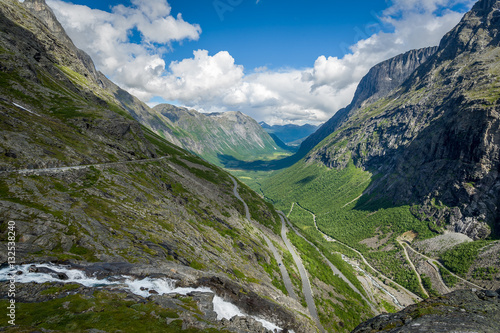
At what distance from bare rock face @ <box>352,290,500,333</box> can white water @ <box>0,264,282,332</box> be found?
1685 cm

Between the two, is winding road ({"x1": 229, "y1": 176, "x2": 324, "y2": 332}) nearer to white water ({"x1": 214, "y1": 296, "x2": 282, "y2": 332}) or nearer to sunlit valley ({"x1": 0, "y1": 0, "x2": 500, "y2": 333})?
sunlit valley ({"x1": 0, "y1": 0, "x2": 500, "y2": 333})

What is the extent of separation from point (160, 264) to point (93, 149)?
59742 millimetres

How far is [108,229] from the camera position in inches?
1544

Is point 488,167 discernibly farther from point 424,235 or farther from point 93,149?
point 93,149

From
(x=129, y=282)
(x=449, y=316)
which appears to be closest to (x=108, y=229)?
(x=129, y=282)

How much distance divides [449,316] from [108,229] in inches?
2033

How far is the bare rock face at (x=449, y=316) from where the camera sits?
76.7 ft

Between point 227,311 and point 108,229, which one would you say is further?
point 108,229

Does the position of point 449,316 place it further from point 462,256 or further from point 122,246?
point 462,256

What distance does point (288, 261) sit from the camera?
86.9 metres

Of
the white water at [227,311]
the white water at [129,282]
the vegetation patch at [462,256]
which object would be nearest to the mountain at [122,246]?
the white water at [129,282]

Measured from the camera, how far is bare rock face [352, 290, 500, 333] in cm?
2338

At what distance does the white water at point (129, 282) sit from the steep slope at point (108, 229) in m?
0.54

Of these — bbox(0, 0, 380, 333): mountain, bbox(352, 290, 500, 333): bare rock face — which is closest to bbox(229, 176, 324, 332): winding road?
bbox(0, 0, 380, 333): mountain
